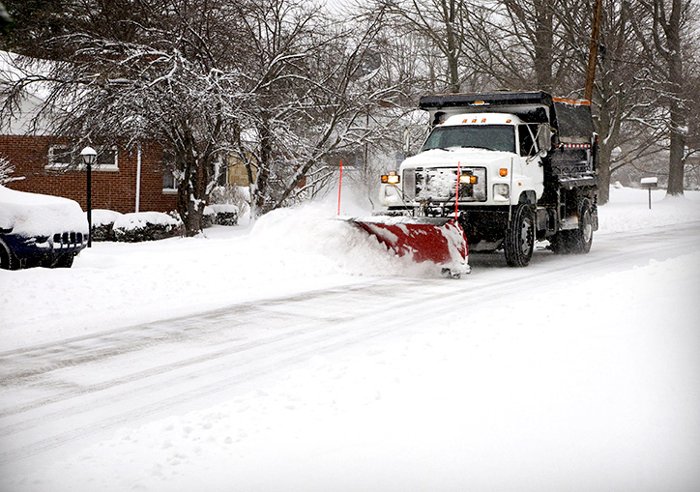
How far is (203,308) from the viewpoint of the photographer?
8.88 meters

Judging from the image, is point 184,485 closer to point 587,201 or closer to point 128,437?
point 128,437

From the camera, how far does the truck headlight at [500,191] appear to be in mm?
12210

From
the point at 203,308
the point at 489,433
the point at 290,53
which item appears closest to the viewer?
the point at 489,433

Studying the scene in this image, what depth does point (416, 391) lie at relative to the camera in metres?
5.37

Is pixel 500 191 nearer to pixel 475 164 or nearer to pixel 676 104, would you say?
pixel 475 164

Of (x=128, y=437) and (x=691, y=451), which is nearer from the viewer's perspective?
(x=691, y=451)

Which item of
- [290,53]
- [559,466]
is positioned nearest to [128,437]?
[559,466]

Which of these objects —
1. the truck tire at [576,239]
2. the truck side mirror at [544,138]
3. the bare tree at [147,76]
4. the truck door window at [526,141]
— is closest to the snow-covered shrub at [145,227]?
the bare tree at [147,76]

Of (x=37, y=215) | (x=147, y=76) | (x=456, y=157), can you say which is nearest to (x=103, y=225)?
(x=147, y=76)

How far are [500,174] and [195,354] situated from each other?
271 inches

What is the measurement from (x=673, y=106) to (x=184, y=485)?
3490cm

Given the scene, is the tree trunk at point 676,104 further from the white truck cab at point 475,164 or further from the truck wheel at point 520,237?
the truck wheel at point 520,237

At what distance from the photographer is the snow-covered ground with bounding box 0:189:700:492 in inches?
160

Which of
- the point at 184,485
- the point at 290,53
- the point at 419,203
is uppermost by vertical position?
the point at 290,53
